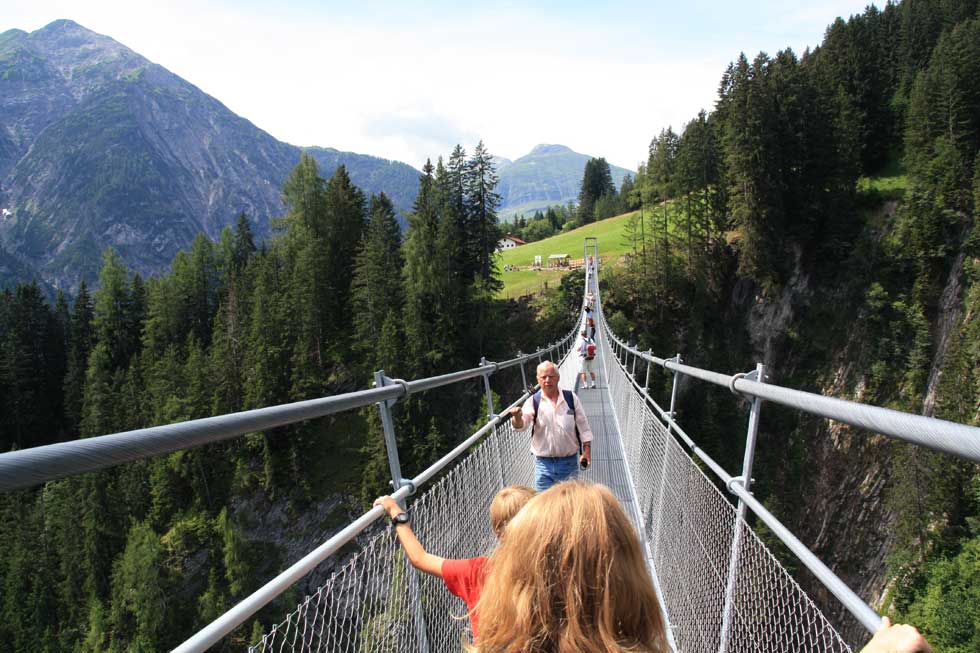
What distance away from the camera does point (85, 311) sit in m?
46.2

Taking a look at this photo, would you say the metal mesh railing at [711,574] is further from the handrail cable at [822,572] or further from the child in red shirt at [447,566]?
the child in red shirt at [447,566]

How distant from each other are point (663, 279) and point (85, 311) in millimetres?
44943

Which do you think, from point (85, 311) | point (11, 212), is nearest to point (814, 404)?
point (85, 311)

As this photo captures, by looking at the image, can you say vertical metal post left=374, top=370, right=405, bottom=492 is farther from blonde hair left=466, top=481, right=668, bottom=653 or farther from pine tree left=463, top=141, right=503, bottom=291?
pine tree left=463, top=141, right=503, bottom=291

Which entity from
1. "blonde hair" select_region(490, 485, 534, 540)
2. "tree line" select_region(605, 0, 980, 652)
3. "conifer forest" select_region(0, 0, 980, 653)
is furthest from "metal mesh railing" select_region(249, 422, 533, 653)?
"conifer forest" select_region(0, 0, 980, 653)

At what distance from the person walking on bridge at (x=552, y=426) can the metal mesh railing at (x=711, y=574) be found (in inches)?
20.4

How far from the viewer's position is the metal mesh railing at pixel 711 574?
61.5 inches

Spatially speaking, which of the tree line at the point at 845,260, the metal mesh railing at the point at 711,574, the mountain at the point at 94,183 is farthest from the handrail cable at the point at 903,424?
the mountain at the point at 94,183

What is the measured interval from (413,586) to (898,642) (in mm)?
1413

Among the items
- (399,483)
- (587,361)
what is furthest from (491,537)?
(587,361)

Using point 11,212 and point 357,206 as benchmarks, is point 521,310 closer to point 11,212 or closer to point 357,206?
point 357,206

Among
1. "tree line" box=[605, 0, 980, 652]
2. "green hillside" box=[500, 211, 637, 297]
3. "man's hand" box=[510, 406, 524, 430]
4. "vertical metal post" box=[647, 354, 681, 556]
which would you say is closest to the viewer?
"vertical metal post" box=[647, 354, 681, 556]

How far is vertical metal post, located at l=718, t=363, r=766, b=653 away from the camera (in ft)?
4.89

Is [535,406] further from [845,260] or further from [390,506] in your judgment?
[845,260]
